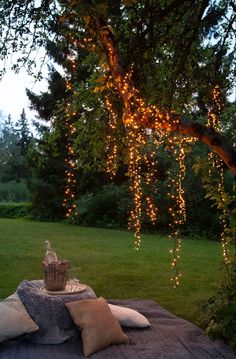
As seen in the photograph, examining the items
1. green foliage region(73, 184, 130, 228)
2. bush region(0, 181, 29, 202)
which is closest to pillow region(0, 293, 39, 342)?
green foliage region(73, 184, 130, 228)

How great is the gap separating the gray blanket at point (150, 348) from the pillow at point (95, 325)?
0.19ft

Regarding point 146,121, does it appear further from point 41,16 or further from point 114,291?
point 114,291

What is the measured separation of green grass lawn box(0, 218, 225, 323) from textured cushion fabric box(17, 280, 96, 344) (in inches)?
57.3

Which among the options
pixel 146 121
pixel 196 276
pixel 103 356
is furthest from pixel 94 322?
pixel 196 276

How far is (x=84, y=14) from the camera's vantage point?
135 inches

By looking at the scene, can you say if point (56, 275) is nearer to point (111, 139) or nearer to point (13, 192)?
point (111, 139)

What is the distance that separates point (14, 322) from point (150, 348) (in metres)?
1.06

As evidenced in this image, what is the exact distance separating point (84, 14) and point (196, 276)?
4.98 m

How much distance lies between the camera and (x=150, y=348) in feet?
12.7

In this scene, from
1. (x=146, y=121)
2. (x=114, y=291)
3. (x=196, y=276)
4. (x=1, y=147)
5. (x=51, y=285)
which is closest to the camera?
(x=146, y=121)

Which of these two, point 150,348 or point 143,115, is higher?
point 143,115

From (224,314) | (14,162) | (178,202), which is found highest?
(14,162)

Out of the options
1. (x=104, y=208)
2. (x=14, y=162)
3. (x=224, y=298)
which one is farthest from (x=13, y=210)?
(x=224, y=298)

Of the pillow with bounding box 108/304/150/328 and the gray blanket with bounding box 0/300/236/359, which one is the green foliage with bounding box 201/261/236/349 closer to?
the gray blanket with bounding box 0/300/236/359
